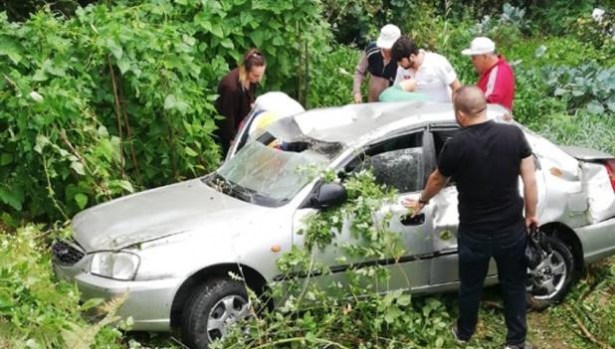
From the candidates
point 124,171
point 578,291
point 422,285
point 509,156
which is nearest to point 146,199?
point 124,171

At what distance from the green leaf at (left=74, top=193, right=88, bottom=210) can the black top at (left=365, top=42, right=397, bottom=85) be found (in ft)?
10.9

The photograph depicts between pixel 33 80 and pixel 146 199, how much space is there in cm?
163

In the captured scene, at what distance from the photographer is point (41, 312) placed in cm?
529

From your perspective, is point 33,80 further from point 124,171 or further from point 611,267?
point 611,267

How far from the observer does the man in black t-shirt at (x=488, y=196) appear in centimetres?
578

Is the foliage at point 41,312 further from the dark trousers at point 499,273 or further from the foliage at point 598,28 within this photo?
the foliage at point 598,28

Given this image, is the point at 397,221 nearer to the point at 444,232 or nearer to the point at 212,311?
the point at 444,232

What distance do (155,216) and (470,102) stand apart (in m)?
2.23

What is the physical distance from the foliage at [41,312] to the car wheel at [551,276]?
10.1ft

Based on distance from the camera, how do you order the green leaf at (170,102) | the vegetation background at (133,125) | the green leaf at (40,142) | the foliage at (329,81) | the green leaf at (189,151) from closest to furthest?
the vegetation background at (133,125) → the green leaf at (40,142) → the green leaf at (170,102) → the green leaf at (189,151) → the foliage at (329,81)

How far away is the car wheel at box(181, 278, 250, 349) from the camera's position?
5.88 metres

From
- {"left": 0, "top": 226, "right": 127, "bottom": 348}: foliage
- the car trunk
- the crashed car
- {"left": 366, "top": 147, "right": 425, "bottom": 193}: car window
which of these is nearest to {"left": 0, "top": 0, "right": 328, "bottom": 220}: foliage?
the crashed car

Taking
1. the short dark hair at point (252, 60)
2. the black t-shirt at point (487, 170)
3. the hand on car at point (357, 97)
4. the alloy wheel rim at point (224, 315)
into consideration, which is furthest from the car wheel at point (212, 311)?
the hand on car at point (357, 97)

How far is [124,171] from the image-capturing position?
8258 millimetres
